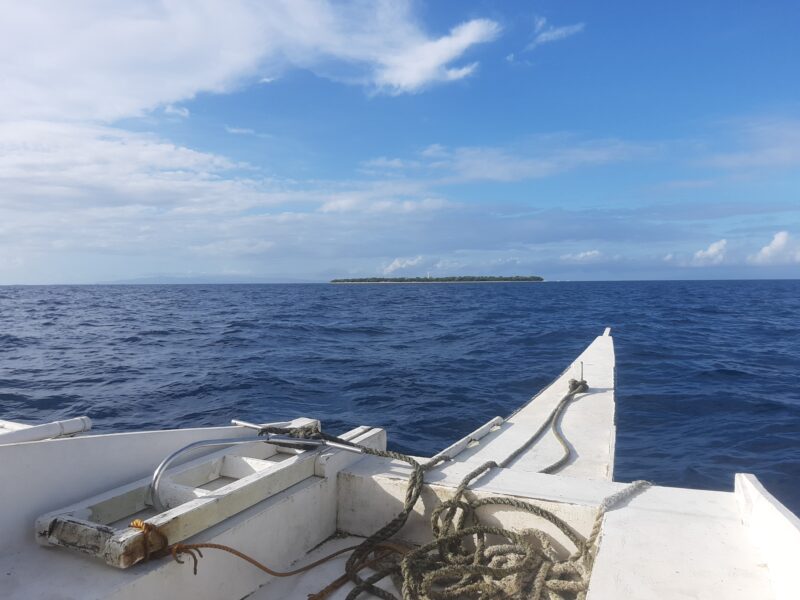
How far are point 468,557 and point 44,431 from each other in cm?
206

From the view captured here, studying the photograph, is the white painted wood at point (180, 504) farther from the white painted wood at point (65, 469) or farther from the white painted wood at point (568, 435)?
the white painted wood at point (568, 435)

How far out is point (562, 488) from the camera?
2.85 metres

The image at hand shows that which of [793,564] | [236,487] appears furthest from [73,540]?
[793,564]

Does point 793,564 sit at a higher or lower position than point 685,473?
higher

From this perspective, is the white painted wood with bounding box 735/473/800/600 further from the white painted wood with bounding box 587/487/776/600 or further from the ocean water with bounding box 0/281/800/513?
the ocean water with bounding box 0/281/800/513

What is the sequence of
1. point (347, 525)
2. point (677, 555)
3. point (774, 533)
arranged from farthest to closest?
point (347, 525), point (677, 555), point (774, 533)

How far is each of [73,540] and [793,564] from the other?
2466mm

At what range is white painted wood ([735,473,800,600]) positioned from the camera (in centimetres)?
174

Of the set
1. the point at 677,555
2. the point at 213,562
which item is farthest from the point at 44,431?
the point at 677,555

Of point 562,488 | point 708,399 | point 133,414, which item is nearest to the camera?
point 562,488

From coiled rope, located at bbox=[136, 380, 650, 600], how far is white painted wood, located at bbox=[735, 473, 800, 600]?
49 centimetres

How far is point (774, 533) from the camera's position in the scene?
1988 millimetres

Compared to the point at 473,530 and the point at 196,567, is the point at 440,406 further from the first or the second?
the point at 196,567

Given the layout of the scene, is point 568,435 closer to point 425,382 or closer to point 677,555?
point 677,555
